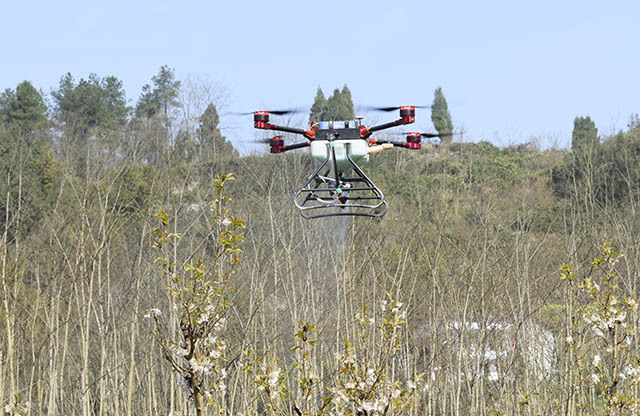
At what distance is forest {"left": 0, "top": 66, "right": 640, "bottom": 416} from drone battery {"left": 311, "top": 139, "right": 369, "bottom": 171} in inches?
36.9

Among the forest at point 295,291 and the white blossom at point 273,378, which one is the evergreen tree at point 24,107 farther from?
the white blossom at point 273,378

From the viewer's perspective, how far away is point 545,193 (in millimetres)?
19797

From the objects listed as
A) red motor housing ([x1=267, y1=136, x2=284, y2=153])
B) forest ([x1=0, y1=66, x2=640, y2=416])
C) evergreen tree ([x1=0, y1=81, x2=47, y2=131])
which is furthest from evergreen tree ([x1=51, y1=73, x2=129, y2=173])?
red motor housing ([x1=267, y1=136, x2=284, y2=153])

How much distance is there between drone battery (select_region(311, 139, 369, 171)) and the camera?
5.82 m

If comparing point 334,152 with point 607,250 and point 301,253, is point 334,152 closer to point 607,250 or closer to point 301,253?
point 607,250

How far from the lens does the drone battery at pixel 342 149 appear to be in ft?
19.1

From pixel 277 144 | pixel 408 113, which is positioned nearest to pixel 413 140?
pixel 408 113

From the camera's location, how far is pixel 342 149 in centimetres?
582

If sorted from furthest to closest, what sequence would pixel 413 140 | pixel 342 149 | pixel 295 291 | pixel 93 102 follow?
pixel 93 102, pixel 295 291, pixel 413 140, pixel 342 149

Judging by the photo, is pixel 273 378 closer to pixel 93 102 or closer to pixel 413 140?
pixel 413 140

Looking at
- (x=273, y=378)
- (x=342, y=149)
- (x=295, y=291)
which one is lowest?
(x=295, y=291)

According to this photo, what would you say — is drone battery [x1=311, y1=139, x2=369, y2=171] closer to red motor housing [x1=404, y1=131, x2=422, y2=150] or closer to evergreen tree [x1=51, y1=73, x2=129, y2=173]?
red motor housing [x1=404, y1=131, x2=422, y2=150]

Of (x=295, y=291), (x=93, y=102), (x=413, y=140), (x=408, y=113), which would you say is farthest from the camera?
(x=93, y=102)

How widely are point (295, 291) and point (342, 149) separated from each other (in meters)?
3.77
